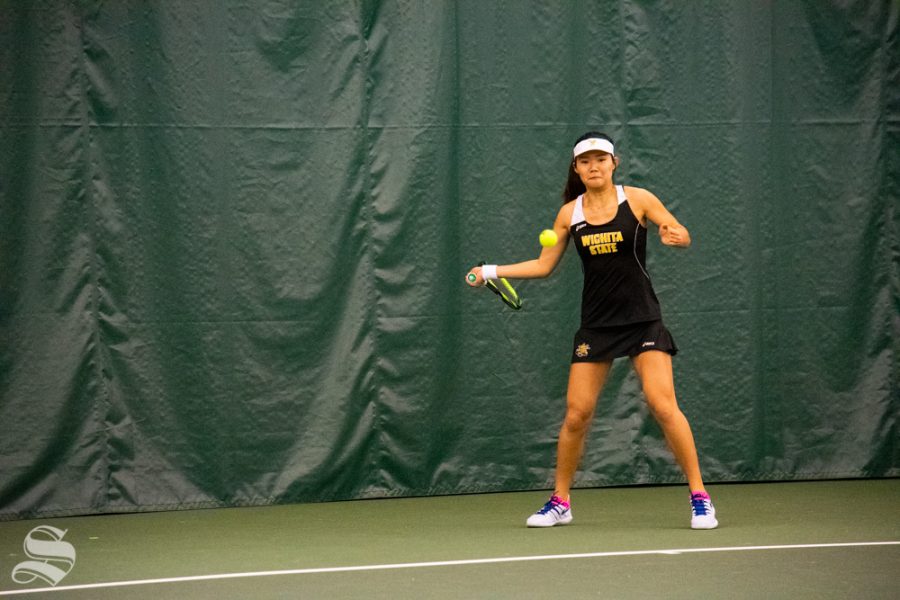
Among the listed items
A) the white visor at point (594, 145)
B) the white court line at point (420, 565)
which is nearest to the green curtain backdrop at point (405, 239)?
the white visor at point (594, 145)

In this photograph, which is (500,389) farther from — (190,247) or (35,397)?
(35,397)

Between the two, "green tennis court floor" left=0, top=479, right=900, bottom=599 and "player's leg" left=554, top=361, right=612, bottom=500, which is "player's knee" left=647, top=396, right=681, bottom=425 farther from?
"green tennis court floor" left=0, top=479, right=900, bottom=599

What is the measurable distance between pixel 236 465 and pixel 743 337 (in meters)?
2.88

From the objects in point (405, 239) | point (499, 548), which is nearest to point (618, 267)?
point (499, 548)

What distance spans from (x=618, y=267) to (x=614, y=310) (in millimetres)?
194

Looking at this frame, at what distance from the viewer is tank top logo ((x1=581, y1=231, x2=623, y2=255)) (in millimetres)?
5695

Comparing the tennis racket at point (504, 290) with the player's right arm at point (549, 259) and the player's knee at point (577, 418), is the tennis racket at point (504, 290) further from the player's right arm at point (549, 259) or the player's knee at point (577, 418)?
the player's knee at point (577, 418)

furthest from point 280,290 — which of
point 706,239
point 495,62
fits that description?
point 706,239

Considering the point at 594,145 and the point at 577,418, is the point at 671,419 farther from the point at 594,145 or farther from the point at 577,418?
the point at 594,145

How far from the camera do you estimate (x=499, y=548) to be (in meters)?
5.34

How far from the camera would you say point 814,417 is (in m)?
7.30

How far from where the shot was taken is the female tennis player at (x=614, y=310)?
5688 millimetres

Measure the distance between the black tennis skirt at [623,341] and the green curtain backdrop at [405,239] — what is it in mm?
1237

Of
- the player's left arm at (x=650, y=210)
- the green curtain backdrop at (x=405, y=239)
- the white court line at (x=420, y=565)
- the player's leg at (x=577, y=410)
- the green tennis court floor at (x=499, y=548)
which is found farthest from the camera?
the green curtain backdrop at (x=405, y=239)
